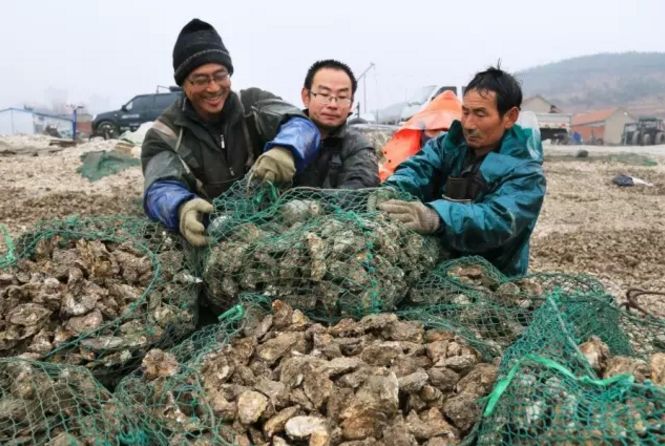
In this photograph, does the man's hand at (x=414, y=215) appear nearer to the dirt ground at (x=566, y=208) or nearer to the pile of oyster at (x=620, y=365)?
the pile of oyster at (x=620, y=365)

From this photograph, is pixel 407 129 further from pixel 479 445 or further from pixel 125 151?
pixel 125 151

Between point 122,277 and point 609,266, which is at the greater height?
point 122,277

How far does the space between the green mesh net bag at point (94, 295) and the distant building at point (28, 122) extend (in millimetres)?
40217

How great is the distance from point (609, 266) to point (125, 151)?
1522 cm

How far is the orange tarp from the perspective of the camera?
7445 mm

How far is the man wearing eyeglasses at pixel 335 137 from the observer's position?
4207mm

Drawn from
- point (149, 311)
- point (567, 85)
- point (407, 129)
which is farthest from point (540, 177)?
point (567, 85)

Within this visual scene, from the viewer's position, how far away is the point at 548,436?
1.96m

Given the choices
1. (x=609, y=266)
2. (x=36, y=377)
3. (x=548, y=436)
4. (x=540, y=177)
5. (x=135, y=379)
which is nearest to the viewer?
(x=548, y=436)

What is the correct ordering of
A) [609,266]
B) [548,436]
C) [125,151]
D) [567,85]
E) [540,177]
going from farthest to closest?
[567,85], [125,151], [609,266], [540,177], [548,436]

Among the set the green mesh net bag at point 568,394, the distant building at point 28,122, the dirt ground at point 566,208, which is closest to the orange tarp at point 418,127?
the dirt ground at point 566,208

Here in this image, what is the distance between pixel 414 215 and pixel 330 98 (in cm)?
138

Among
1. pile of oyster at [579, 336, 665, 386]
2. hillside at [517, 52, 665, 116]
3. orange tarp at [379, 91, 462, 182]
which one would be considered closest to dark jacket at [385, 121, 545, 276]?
pile of oyster at [579, 336, 665, 386]

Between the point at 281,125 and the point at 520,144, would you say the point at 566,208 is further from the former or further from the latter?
the point at 281,125
